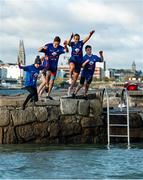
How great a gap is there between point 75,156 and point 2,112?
307 cm

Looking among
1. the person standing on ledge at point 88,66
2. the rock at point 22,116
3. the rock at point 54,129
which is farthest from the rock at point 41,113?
the person standing on ledge at point 88,66

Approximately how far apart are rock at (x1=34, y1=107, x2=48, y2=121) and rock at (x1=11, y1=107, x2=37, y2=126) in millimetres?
102

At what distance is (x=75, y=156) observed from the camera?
12500 mm

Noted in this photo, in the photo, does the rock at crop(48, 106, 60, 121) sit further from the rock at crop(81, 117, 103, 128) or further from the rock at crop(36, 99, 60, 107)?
the rock at crop(81, 117, 103, 128)

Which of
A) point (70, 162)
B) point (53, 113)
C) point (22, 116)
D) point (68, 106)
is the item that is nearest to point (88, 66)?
point (68, 106)

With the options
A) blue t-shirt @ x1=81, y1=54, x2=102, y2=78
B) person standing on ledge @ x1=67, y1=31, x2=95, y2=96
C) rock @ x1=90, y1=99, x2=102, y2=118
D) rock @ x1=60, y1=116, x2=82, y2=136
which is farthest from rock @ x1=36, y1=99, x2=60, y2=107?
blue t-shirt @ x1=81, y1=54, x2=102, y2=78

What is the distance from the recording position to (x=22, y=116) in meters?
14.9

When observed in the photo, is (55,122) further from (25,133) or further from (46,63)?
(46,63)

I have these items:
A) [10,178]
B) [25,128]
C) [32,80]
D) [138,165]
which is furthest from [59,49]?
[10,178]

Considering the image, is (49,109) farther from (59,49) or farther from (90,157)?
(90,157)

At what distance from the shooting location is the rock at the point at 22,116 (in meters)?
14.8

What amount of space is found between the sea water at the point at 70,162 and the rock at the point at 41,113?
0.82 m

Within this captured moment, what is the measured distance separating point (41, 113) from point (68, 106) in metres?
0.80

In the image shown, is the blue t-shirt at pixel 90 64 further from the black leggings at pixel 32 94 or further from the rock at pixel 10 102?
the rock at pixel 10 102
